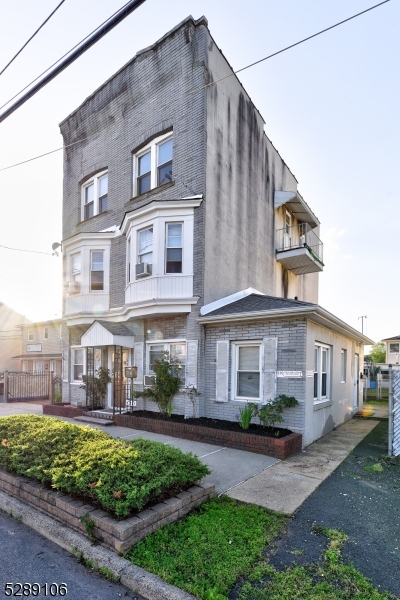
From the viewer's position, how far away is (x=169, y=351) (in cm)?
1068

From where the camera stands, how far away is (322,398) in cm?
964

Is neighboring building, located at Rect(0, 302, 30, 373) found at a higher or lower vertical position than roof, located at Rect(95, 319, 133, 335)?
lower

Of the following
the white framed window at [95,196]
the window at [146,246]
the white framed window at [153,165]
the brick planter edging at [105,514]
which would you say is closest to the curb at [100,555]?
the brick planter edging at [105,514]

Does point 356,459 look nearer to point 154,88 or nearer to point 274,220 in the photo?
point 274,220

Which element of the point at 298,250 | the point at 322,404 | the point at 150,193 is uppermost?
the point at 150,193

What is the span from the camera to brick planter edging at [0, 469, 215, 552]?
3619 millimetres

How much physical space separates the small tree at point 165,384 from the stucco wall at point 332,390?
368 cm

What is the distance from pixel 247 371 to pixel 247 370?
3cm

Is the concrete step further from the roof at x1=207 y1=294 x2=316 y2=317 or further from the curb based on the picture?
the curb

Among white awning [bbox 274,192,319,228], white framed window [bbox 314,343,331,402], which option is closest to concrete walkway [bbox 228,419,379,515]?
white framed window [bbox 314,343,331,402]

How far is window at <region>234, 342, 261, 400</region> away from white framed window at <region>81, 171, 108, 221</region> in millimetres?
8103

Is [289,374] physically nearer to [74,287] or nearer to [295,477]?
[295,477]

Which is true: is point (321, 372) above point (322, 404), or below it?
above

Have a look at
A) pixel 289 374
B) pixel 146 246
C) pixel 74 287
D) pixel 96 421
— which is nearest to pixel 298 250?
pixel 146 246
